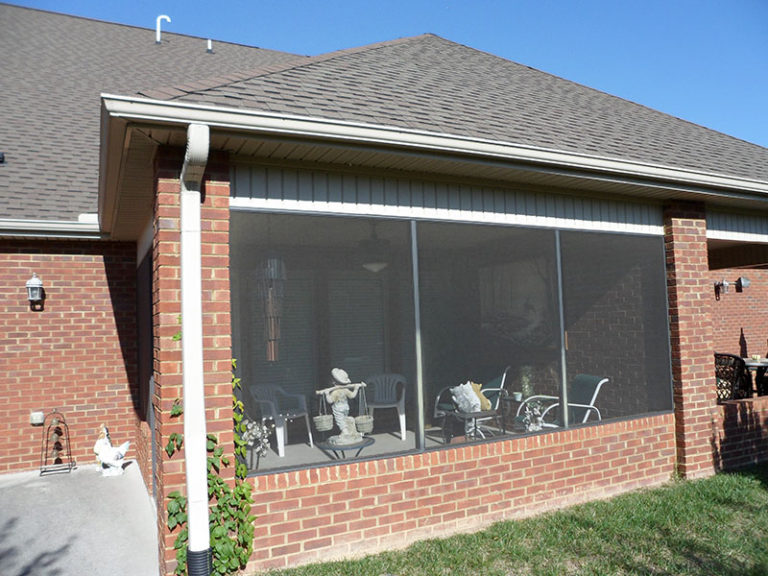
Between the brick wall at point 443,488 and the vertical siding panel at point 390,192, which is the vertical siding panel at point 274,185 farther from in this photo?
the brick wall at point 443,488

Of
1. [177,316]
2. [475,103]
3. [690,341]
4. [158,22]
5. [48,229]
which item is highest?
[158,22]

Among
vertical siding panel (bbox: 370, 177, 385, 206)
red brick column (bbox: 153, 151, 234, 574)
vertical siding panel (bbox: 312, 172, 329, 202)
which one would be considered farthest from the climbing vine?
vertical siding panel (bbox: 370, 177, 385, 206)

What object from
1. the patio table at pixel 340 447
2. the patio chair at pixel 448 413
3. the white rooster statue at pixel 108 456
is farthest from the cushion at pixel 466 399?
the white rooster statue at pixel 108 456

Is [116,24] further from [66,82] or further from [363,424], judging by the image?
[363,424]

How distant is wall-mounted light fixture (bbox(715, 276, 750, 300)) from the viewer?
1194cm

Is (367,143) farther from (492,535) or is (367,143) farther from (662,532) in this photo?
(662,532)

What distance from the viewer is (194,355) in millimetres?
3572

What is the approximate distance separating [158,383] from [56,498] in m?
2.90

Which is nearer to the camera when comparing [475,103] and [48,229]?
[475,103]

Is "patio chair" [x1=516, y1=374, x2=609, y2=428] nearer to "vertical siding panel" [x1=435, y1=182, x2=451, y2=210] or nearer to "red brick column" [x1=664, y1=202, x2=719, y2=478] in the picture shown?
"red brick column" [x1=664, y1=202, x2=719, y2=478]

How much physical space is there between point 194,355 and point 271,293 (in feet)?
15.6

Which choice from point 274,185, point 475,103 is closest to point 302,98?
point 274,185

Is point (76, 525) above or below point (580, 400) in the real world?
below

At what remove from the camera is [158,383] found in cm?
393
